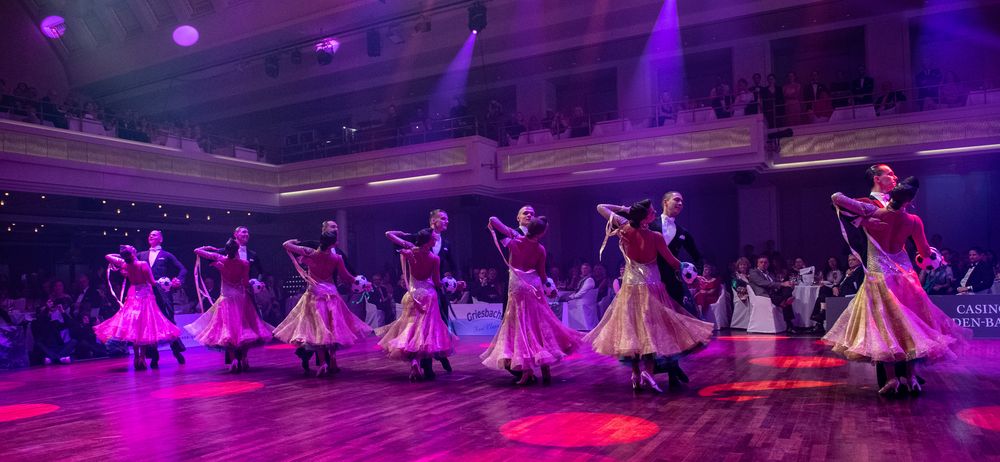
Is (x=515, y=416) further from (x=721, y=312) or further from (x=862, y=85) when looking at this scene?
(x=862, y=85)

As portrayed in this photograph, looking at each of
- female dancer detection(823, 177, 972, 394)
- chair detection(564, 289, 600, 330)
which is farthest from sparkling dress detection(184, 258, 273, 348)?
chair detection(564, 289, 600, 330)

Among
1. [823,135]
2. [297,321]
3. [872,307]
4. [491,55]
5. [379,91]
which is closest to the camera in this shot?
[872,307]

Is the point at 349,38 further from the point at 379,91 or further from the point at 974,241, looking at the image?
the point at 974,241

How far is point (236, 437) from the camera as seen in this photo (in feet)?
13.0

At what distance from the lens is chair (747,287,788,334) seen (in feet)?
34.1

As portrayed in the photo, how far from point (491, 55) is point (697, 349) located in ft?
41.4

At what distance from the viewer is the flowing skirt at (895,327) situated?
4.26 m

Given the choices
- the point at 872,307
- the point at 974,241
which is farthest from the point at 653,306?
the point at 974,241

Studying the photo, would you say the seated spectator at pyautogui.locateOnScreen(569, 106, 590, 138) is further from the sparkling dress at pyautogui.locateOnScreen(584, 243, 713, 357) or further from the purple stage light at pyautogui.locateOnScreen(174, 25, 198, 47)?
A: the purple stage light at pyautogui.locateOnScreen(174, 25, 198, 47)

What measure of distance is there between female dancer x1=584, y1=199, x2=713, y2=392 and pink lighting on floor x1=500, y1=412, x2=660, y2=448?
2.71ft

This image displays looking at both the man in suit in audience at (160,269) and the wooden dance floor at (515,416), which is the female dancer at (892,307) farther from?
the man in suit in audience at (160,269)

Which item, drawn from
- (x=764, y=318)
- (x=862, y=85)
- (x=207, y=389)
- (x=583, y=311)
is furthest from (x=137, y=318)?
(x=862, y=85)

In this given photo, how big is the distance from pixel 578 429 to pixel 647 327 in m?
1.33

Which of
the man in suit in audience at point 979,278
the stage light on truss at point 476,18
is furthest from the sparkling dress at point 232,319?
the man in suit in audience at point 979,278
